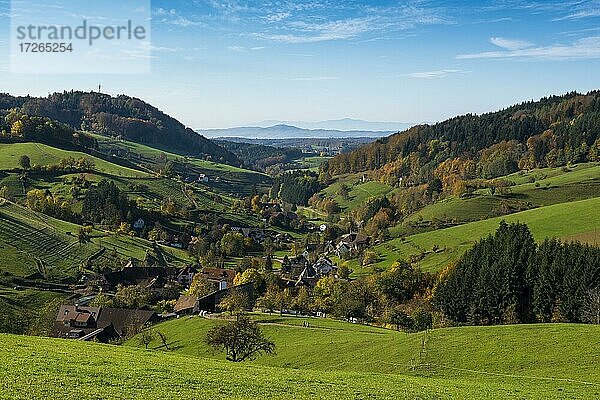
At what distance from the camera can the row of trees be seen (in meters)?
67.1

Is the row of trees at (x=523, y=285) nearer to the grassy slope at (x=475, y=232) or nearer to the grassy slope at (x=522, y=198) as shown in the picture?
the grassy slope at (x=475, y=232)

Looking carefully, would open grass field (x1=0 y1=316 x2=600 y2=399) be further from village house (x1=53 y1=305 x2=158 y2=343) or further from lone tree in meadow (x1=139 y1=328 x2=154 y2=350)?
village house (x1=53 y1=305 x2=158 y2=343)

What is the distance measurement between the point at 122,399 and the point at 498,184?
159m

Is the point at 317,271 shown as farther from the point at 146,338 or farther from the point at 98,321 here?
the point at 146,338

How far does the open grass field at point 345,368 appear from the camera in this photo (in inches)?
992

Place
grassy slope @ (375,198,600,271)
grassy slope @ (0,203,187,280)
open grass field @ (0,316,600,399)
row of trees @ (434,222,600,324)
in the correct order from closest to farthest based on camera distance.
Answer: open grass field @ (0,316,600,399) < row of trees @ (434,222,600,324) < grassy slope @ (375,198,600,271) < grassy slope @ (0,203,187,280)

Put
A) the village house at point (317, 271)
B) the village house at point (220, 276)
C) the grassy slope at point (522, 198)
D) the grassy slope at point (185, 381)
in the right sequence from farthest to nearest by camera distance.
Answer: the grassy slope at point (522, 198)
the village house at point (317, 271)
the village house at point (220, 276)
the grassy slope at point (185, 381)

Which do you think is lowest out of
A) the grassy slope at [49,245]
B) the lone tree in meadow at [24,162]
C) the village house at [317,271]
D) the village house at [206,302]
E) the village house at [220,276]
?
the village house at [317,271]

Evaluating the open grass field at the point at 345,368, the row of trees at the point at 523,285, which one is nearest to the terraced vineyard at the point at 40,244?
the open grass field at the point at 345,368

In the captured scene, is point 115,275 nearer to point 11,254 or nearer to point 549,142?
point 11,254

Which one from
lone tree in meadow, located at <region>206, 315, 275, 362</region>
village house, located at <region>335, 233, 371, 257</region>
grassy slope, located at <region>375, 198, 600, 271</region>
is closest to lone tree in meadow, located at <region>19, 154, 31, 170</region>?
village house, located at <region>335, 233, 371, 257</region>

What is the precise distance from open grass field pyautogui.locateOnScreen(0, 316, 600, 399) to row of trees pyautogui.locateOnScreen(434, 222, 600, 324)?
19332 mm

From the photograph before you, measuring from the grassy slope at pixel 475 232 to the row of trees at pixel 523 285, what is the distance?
26368 millimetres

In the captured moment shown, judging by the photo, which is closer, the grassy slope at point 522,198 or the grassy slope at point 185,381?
the grassy slope at point 185,381
